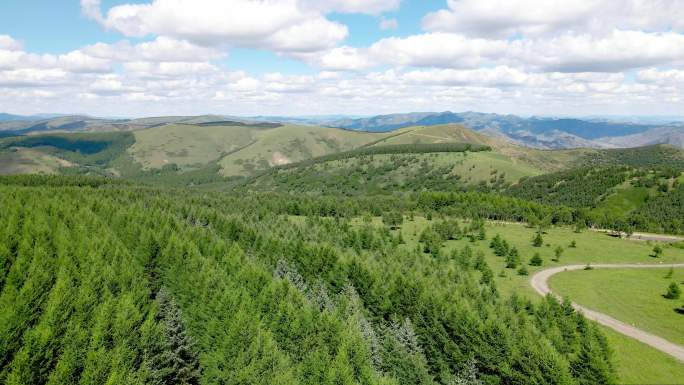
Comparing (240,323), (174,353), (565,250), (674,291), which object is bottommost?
(565,250)

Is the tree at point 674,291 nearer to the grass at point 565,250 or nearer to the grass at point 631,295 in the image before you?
the grass at point 631,295

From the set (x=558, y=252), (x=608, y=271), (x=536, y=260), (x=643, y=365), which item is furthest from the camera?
(x=558, y=252)

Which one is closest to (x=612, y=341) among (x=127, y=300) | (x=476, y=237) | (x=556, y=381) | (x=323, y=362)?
(x=556, y=381)

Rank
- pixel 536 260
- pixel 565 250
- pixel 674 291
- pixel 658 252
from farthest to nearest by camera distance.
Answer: pixel 565 250 < pixel 658 252 < pixel 536 260 < pixel 674 291

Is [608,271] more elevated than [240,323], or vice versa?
[240,323]

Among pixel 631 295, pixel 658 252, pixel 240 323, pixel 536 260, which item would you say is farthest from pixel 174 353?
pixel 658 252

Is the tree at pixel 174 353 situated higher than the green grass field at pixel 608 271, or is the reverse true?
the tree at pixel 174 353

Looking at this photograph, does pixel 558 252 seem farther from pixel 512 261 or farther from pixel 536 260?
pixel 512 261

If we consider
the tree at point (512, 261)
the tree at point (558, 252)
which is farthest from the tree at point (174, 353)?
the tree at point (558, 252)

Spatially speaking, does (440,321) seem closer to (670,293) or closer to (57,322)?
(57,322)
